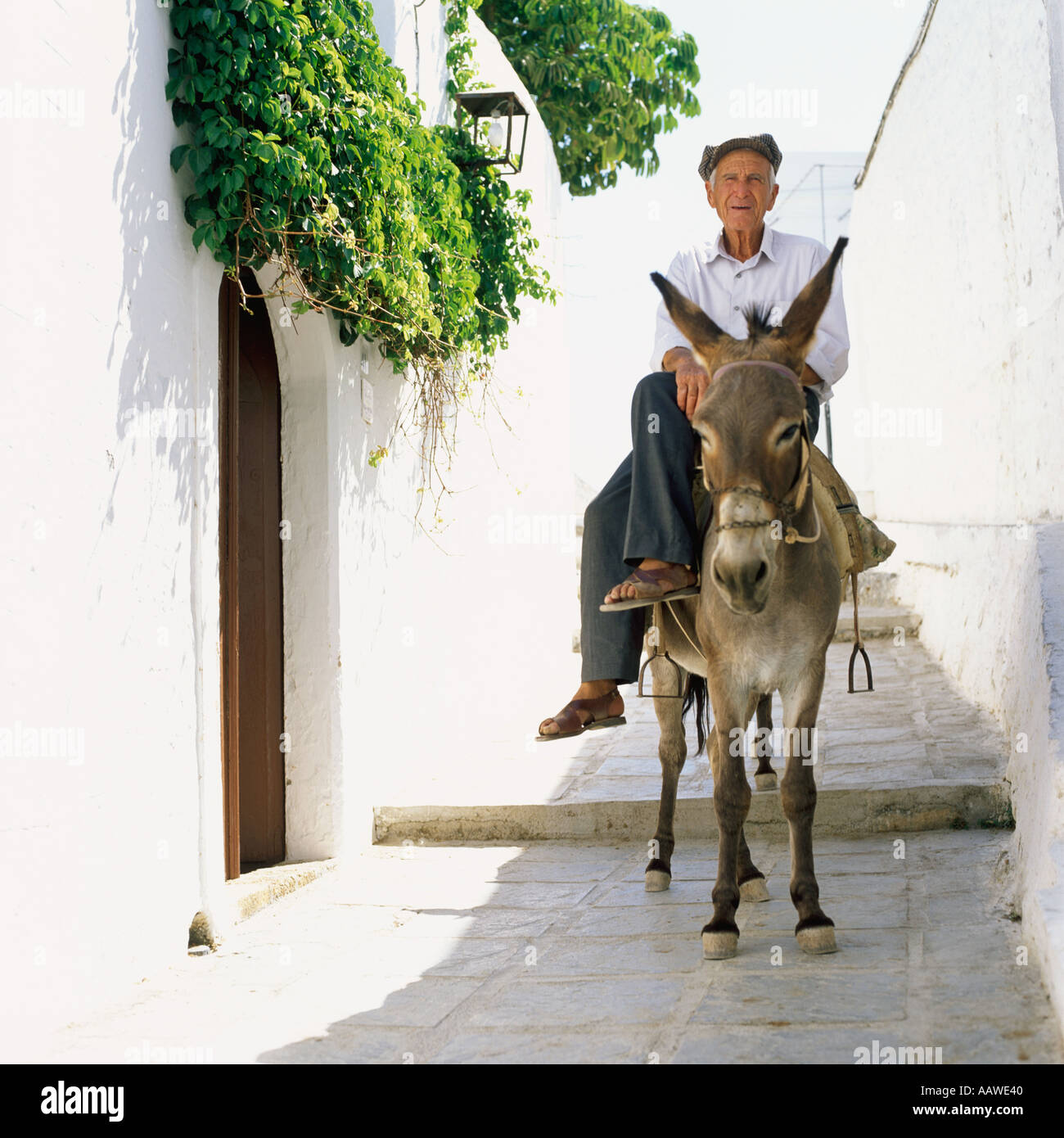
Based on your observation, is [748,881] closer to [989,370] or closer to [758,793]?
[758,793]

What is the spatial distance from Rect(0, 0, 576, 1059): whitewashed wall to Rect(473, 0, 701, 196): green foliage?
363 inches

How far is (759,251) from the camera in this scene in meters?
4.54

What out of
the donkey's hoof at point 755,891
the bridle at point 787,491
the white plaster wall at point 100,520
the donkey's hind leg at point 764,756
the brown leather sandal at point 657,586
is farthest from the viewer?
the donkey's hind leg at point 764,756

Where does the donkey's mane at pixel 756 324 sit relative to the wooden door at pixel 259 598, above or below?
above

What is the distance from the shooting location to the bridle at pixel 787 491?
10.6 feet

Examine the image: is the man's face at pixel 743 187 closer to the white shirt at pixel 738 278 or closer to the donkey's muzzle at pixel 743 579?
the white shirt at pixel 738 278

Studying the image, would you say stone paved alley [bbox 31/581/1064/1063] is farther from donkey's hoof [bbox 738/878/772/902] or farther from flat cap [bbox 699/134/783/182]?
flat cap [bbox 699/134/783/182]

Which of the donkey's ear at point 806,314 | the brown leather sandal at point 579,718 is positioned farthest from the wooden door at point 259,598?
the donkey's ear at point 806,314

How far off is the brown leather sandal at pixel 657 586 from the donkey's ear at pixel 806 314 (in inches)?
33.6

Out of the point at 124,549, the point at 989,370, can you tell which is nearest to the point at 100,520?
the point at 124,549

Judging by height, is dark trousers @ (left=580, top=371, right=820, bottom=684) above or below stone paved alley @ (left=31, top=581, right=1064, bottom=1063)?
above

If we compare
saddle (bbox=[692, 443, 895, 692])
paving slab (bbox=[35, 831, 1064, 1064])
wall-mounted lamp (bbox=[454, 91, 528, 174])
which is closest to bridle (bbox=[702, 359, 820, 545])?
saddle (bbox=[692, 443, 895, 692])

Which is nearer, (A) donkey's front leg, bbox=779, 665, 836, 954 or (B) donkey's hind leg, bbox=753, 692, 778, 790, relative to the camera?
(A) donkey's front leg, bbox=779, 665, 836, 954

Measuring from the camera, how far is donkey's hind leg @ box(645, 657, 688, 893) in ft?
15.3
